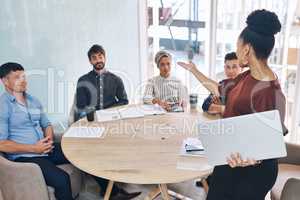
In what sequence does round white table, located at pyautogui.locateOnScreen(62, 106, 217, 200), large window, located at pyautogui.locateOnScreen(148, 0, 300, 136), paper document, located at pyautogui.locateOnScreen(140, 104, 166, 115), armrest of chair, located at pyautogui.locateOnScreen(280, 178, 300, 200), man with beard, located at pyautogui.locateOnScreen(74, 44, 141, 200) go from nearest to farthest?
armrest of chair, located at pyautogui.locateOnScreen(280, 178, 300, 200) < round white table, located at pyautogui.locateOnScreen(62, 106, 217, 200) < paper document, located at pyautogui.locateOnScreen(140, 104, 166, 115) < man with beard, located at pyautogui.locateOnScreen(74, 44, 141, 200) < large window, located at pyautogui.locateOnScreen(148, 0, 300, 136)

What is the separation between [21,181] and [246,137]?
1.41m

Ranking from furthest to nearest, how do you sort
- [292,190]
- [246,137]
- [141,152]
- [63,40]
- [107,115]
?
1. [63,40]
2. [107,115]
3. [141,152]
4. [292,190]
5. [246,137]

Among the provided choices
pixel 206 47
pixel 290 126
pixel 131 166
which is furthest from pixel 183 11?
pixel 131 166

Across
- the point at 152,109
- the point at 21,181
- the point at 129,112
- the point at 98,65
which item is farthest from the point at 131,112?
the point at 21,181

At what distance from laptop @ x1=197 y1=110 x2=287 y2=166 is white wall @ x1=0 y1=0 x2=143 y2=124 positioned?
89.5 inches

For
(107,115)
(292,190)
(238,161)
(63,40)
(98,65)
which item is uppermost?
(63,40)

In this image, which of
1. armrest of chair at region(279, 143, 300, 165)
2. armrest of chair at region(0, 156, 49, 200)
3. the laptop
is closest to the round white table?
armrest of chair at region(0, 156, 49, 200)

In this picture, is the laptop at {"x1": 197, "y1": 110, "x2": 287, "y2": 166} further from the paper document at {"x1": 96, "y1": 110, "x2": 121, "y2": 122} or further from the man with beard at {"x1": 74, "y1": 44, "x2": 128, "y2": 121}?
the man with beard at {"x1": 74, "y1": 44, "x2": 128, "y2": 121}

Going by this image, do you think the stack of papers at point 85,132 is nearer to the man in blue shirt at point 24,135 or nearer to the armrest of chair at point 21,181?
the man in blue shirt at point 24,135

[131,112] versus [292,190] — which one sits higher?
[131,112]

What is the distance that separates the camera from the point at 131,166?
182 centimetres

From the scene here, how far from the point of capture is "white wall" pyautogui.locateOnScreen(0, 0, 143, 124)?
9.90 feet

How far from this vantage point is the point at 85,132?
90.9 inches

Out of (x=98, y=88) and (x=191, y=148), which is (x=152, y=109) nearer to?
(x=98, y=88)
